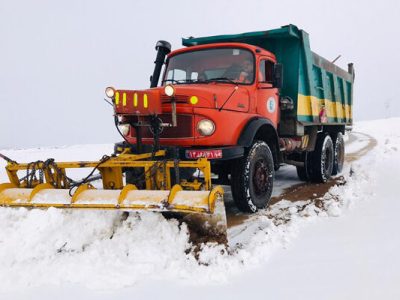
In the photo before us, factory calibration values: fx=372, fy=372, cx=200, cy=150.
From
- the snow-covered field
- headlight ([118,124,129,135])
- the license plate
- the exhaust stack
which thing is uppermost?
the exhaust stack

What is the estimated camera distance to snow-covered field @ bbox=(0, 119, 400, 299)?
2850 millimetres

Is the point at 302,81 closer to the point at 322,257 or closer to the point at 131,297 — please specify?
the point at 322,257

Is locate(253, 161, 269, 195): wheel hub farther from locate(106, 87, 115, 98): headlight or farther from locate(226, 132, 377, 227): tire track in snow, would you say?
locate(106, 87, 115, 98): headlight

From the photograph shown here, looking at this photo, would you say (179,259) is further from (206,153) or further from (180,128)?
(180,128)

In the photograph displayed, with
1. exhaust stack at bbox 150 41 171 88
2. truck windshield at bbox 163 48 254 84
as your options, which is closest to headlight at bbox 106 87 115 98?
truck windshield at bbox 163 48 254 84

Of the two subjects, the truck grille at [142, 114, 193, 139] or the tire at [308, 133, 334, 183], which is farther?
the tire at [308, 133, 334, 183]

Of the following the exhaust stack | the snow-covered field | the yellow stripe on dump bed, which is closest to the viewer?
the snow-covered field

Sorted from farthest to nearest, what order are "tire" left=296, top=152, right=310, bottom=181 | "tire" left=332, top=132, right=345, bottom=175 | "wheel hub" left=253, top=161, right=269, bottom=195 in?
"tire" left=332, top=132, right=345, bottom=175 → "tire" left=296, top=152, right=310, bottom=181 → "wheel hub" left=253, top=161, right=269, bottom=195

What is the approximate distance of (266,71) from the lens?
19.2 feet

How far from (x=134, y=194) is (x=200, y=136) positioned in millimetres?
1344

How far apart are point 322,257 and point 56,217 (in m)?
2.55

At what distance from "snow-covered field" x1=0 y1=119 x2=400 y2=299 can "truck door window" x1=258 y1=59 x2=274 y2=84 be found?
95.4 inches

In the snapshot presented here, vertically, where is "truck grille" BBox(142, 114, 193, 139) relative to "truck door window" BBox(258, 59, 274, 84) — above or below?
below

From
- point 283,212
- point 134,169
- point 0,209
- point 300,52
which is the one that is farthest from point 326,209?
point 0,209
